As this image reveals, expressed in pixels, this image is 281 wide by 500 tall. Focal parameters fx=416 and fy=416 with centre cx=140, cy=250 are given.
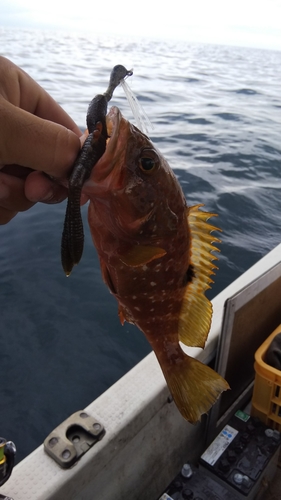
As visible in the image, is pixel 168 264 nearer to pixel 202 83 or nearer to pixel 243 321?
pixel 243 321

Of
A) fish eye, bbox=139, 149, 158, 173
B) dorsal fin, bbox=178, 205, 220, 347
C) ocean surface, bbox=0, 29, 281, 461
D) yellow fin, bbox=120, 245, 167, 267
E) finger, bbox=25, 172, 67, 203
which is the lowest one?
ocean surface, bbox=0, 29, 281, 461

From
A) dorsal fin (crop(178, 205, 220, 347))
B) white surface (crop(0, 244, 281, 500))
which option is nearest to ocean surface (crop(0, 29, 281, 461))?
white surface (crop(0, 244, 281, 500))

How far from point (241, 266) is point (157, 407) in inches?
128

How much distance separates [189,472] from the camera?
2496mm

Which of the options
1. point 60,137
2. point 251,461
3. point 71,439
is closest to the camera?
point 60,137

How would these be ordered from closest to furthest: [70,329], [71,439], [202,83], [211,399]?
1. [211,399]
2. [71,439]
3. [70,329]
4. [202,83]

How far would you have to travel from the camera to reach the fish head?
1354 mm

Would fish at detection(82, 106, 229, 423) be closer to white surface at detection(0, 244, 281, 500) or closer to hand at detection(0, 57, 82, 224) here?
hand at detection(0, 57, 82, 224)

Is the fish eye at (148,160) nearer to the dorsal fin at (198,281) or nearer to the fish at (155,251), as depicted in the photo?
the fish at (155,251)

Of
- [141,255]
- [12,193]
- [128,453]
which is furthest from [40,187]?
[128,453]

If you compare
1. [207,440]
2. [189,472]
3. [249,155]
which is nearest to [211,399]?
[189,472]

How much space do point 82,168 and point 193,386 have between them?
103 cm

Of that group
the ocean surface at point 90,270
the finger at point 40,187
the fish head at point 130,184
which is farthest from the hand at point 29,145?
the ocean surface at point 90,270

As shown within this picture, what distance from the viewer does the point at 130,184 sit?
1.46m
